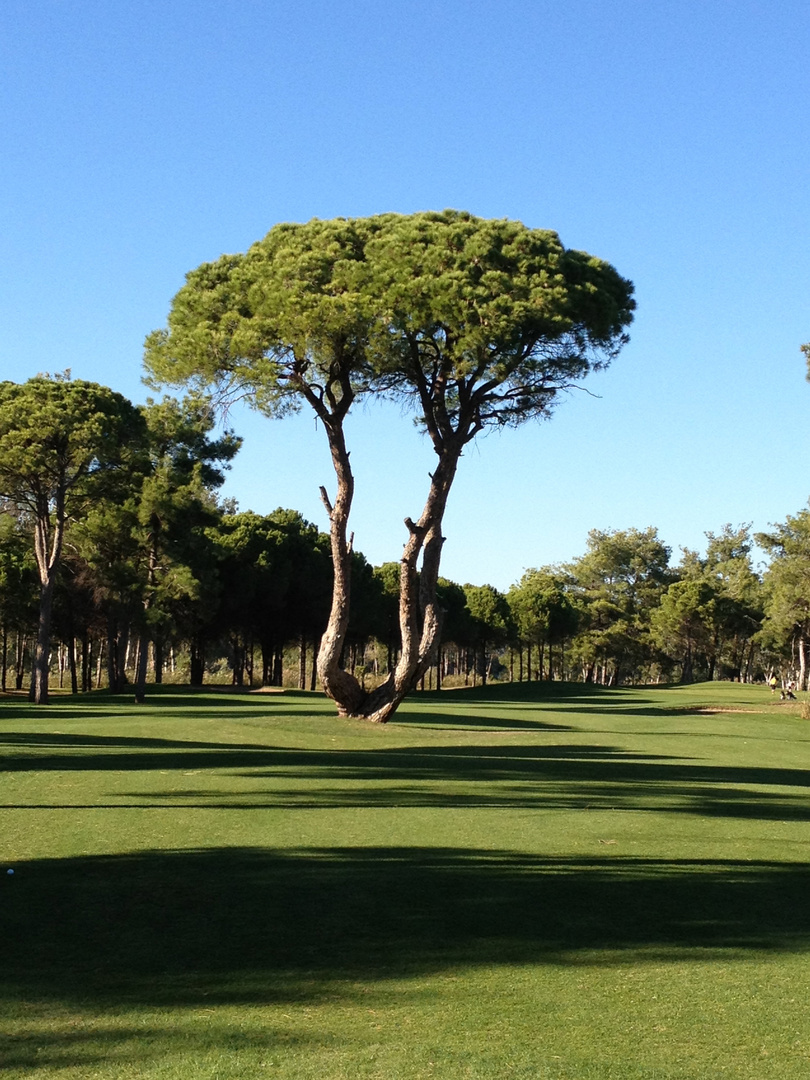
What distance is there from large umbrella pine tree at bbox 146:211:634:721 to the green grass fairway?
13.3 m

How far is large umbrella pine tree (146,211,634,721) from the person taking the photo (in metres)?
29.5

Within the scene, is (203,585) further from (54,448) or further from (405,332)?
(405,332)

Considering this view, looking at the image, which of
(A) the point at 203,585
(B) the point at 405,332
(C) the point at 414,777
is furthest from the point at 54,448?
(C) the point at 414,777

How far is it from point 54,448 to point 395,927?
36161 millimetres

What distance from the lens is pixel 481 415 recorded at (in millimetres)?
32031

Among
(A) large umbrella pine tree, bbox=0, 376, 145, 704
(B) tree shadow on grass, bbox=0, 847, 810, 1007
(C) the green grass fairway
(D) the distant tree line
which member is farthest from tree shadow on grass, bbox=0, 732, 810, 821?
(A) large umbrella pine tree, bbox=0, 376, 145, 704

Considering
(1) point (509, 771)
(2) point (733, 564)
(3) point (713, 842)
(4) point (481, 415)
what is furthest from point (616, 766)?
(2) point (733, 564)

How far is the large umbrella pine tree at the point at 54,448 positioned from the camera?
4050 centimetres

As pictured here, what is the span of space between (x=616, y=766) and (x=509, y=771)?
2.99 meters

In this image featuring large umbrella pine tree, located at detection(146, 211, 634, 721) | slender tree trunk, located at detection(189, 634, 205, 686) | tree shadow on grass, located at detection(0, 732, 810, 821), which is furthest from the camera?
slender tree trunk, located at detection(189, 634, 205, 686)

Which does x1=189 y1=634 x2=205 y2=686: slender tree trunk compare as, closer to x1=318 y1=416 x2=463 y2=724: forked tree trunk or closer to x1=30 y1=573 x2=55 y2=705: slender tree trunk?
x1=30 y1=573 x2=55 y2=705: slender tree trunk

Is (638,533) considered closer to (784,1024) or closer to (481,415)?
(481,415)

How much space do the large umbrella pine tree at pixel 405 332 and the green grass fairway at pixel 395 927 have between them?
13319 mm

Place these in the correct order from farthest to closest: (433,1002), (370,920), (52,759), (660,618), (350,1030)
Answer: (660,618) < (52,759) < (370,920) < (433,1002) < (350,1030)
